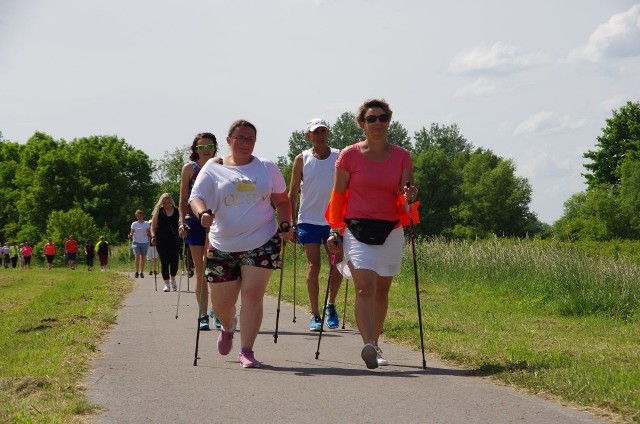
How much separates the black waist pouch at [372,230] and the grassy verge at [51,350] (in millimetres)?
2416

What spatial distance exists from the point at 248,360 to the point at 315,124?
3454mm

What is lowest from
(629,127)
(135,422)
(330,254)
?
(135,422)

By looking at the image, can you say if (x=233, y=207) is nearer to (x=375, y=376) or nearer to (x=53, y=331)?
(x=375, y=376)

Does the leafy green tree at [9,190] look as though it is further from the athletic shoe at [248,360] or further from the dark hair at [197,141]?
the athletic shoe at [248,360]

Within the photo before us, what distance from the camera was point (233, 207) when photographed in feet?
30.0

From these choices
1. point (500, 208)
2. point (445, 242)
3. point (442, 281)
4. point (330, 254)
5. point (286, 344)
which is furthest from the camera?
point (500, 208)

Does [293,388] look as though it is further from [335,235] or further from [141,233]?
[141,233]

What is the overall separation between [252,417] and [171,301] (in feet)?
35.7

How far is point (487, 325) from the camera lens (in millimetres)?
12547

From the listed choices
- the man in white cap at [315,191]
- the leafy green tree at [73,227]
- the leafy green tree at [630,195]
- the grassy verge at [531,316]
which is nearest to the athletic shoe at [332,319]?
the man in white cap at [315,191]

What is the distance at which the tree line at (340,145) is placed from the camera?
283 ft

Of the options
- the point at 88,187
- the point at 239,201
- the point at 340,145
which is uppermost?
the point at 340,145

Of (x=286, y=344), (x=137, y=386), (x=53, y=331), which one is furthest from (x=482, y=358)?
(x=53, y=331)

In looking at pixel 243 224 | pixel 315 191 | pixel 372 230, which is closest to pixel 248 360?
pixel 243 224
